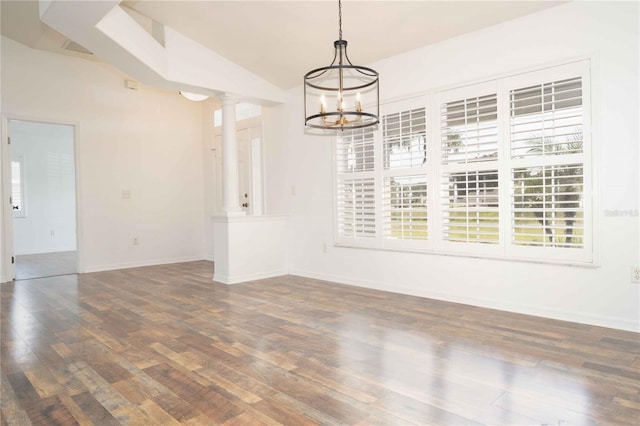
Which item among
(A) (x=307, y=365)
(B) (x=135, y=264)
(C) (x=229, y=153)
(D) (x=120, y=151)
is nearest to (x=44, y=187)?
(D) (x=120, y=151)

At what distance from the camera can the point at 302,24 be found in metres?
4.12

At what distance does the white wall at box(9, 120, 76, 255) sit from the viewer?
8453mm

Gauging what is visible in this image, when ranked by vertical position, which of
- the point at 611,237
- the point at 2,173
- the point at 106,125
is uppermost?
the point at 106,125

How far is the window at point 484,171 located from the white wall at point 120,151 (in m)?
3.55

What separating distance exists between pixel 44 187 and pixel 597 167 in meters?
9.86

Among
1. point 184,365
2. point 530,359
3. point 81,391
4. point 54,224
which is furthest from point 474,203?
point 54,224

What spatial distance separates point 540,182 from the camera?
3469 millimetres

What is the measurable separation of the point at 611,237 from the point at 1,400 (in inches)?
161

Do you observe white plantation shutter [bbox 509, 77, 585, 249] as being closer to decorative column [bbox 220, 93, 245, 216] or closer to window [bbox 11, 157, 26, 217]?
decorative column [bbox 220, 93, 245, 216]

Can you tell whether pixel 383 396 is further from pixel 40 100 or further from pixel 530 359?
pixel 40 100

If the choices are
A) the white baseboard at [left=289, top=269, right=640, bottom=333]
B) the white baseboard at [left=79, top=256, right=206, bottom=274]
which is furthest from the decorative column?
the white baseboard at [left=79, top=256, right=206, bottom=274]

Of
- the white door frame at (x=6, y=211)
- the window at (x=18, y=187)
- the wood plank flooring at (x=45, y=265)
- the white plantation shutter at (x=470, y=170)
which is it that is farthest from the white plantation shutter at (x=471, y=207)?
the window at (x=18, y=187)

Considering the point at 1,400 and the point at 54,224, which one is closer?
the point at 1,400

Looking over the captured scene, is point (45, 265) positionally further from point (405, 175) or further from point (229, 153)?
point (405, 175)
